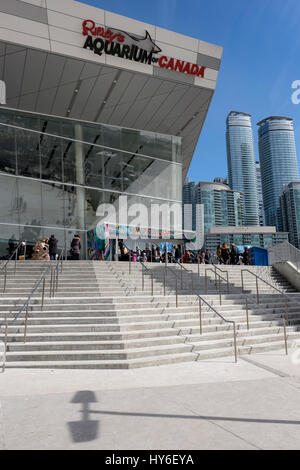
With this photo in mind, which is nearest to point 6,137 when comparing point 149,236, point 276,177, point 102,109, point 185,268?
point 102,109

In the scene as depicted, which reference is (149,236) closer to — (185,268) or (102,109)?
(185,268)

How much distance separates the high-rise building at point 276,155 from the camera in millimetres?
172750

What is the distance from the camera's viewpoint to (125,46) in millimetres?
18562

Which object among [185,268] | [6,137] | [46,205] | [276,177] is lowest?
[185,268]

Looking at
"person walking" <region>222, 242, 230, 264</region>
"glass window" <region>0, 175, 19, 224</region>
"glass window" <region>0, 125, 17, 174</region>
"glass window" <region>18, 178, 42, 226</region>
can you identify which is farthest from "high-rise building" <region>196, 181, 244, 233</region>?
"glass window" <region>0, 175, 19, 224</region>

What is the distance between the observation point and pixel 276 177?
17762 centimetres

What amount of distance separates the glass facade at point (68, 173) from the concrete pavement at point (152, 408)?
46.9 ft

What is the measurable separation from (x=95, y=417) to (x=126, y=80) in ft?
63.6

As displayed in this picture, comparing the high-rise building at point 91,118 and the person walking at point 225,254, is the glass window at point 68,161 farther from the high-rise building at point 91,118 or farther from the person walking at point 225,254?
the person walking at point 225,254

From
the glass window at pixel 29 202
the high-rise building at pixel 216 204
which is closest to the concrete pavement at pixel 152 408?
the glass window at pixel 29 202

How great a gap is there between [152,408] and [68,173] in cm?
1890

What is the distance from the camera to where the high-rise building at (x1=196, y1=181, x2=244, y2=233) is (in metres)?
136

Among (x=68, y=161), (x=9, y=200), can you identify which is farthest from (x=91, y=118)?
(x=9, y=200)

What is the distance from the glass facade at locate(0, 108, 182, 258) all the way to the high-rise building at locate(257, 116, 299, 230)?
15863 centimetres
